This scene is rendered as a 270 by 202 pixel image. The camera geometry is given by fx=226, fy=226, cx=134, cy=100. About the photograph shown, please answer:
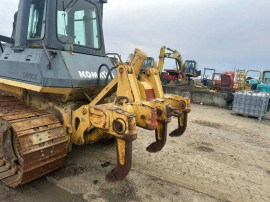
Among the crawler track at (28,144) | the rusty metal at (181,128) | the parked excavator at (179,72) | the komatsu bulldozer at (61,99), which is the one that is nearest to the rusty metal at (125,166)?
the komatsu bulldozer at (61,99)

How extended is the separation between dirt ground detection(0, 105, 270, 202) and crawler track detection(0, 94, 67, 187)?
10.0 inches

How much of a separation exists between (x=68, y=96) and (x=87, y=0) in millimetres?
1771

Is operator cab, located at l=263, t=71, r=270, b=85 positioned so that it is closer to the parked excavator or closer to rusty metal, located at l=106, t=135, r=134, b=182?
the parked excavator

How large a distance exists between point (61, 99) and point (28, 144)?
2.71ft

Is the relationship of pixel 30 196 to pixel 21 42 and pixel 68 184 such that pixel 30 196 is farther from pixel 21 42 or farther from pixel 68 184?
pixel 21 42

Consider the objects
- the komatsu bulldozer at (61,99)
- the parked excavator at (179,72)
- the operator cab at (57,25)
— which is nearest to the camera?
the komatsu bulldozer at (61,99)

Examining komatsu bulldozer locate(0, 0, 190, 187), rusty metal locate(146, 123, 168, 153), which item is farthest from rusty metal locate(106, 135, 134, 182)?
rusty metal locate(146, 123, 168, 153)

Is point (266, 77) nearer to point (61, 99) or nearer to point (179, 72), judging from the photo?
point (179, 72)

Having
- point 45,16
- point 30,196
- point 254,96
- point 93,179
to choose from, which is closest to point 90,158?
point 93,179

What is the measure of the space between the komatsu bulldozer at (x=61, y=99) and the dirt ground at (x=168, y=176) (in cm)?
33

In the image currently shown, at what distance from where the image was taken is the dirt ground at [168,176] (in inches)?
118

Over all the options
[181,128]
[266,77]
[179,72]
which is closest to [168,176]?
[181,128]

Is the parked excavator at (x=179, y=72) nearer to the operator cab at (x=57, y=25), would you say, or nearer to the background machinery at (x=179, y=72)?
the background machinery at (x=179, y=72)

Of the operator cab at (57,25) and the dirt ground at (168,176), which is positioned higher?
the operator cab at (57,25)
